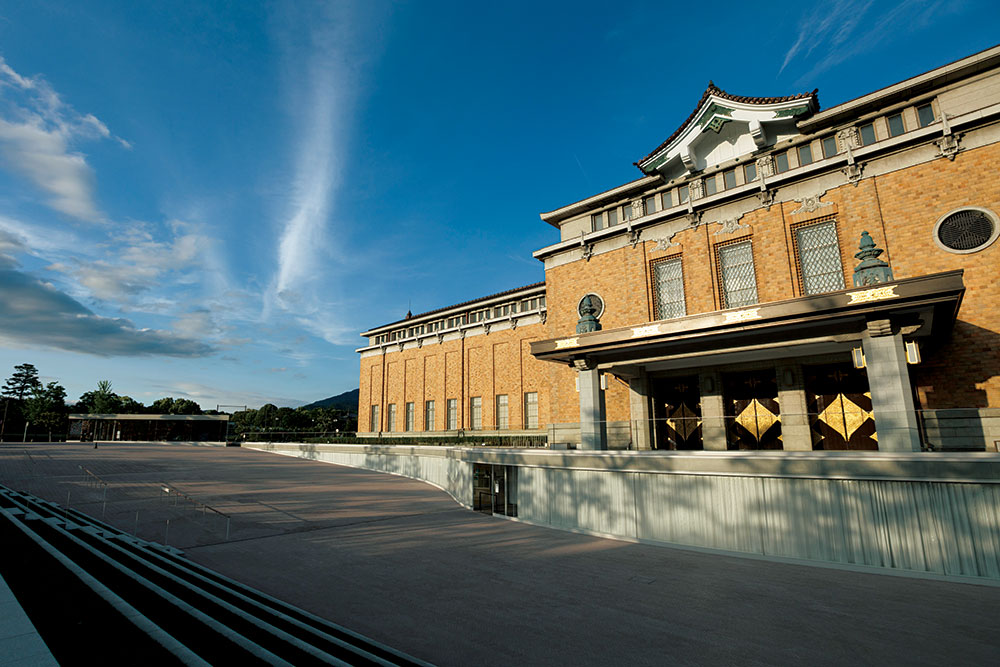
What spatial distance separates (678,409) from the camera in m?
22.3

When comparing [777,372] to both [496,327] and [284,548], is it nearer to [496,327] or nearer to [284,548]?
[284,548]

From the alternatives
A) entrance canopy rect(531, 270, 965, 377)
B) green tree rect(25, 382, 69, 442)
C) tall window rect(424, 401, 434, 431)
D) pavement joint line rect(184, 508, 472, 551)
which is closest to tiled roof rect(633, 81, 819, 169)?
entrance canopy rect(531, 270, 965, 377)

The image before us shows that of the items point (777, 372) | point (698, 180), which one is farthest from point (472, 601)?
point (698, 180)

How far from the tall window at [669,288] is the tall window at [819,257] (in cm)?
502

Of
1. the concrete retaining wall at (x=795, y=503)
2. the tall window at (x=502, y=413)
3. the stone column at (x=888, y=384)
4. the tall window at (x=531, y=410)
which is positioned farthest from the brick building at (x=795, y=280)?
the tall window at (x=502, y=413)

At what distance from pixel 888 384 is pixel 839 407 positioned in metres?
5.57

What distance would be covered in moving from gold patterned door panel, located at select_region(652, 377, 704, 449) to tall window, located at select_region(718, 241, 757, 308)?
409cm

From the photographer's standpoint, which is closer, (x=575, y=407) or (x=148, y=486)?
(x=148, y=486)

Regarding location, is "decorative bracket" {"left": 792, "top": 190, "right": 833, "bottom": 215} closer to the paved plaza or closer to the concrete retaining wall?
the concrete retaining wall

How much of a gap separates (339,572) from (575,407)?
1676 cm

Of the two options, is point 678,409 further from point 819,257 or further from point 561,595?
point 561,595

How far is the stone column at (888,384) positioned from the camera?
12.1 m

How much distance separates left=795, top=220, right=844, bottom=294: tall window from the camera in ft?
62.8

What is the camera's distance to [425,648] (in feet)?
22.1
